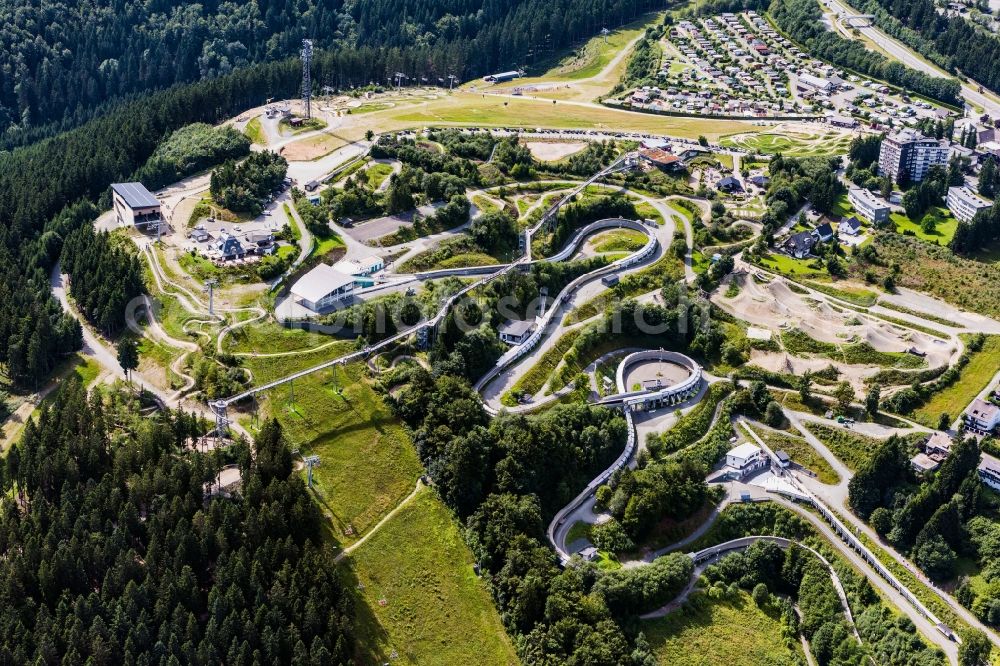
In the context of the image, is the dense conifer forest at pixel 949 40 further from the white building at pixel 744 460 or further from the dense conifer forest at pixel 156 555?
the dense conifer forest at pixel 156 555

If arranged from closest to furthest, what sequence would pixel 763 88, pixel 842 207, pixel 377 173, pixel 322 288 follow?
pixel 322 288
pixel 377 173
pixel 842 207
pixel 763 88

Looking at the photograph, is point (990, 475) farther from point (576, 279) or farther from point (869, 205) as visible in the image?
point (869, 205)

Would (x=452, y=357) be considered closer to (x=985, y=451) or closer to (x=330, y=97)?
→ (x=985, y=451)

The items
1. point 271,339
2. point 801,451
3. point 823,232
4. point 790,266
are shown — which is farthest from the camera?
point 823,232

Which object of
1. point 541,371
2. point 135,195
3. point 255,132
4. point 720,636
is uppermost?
point 135,195

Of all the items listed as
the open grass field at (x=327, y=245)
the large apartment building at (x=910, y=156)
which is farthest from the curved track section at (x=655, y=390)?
the large apartment building at (x=910, y=156)

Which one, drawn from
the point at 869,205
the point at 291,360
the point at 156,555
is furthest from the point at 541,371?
the point at 869,205

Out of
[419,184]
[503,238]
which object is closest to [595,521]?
[503,238]
